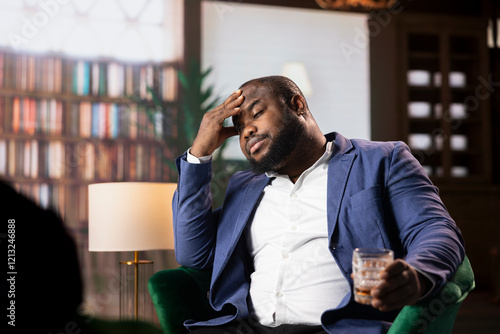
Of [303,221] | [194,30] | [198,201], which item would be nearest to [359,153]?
[303,221]

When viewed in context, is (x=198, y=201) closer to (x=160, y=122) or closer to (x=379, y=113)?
(x=160, y=122)

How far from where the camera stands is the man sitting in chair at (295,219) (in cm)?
156

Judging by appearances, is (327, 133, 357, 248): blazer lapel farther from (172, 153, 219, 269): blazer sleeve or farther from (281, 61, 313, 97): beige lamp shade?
(281, 61, 313, 97): beige lamp shade

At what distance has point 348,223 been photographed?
1.63 metres

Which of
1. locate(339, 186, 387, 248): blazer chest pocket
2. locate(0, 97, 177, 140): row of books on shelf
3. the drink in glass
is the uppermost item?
locate(0, 97, 177, 140): row of books on shelf

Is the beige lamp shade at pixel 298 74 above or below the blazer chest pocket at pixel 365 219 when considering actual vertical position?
above

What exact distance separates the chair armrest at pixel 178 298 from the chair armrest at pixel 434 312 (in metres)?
0.69

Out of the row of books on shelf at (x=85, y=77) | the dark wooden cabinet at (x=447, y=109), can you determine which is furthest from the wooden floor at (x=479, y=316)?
the row of books on shelf at (x=85, y=77)

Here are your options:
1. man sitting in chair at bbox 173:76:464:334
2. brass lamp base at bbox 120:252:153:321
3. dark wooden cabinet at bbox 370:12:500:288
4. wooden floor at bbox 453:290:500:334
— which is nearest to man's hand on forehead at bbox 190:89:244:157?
man sitting in chair at bbox 173:76:464:334

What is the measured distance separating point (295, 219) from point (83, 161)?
10.5 ft

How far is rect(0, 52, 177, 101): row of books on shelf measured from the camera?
176 inches

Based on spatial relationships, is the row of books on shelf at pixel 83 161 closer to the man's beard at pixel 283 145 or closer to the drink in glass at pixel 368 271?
the man's beard at pixel 283 145

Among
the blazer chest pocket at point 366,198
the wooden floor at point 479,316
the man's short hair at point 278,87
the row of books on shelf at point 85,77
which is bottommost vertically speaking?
the wooden floor at point 479,316

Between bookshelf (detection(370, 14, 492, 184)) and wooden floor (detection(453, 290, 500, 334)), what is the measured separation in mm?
1330
